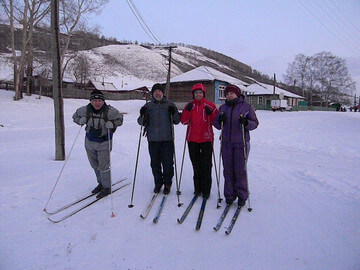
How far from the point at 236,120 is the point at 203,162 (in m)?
0.91

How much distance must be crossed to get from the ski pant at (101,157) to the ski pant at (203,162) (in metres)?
1.45

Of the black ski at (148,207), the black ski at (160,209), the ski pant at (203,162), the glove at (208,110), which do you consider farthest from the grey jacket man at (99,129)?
the glove at (208,110)

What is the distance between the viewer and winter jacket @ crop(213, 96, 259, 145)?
12.1 ft

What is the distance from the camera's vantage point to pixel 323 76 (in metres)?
53.9

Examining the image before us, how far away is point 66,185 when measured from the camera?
4617 millimetres

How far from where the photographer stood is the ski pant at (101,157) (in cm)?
397

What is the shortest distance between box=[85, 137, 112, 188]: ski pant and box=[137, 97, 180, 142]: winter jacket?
0.77m

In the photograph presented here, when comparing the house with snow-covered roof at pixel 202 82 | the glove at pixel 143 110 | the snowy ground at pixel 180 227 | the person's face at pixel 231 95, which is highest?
the house with snow-covered roof at pixel 202 82

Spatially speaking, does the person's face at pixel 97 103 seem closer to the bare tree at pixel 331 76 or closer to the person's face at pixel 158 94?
the person's face at pixel 158 94

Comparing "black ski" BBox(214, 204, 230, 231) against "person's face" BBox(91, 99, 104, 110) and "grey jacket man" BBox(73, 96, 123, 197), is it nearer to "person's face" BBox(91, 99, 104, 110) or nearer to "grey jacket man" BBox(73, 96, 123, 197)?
"grey jacket man" BBox(73, 96, 123, 197)

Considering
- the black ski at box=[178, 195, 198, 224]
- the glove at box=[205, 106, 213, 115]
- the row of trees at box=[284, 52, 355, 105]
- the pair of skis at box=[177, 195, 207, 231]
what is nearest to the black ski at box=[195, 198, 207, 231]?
the pair of skis at box=[177, 195, 207, 231]

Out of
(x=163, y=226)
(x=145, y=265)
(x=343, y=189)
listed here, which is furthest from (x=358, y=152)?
(x=145, y=265)

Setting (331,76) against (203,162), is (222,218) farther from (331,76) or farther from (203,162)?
(331,76)

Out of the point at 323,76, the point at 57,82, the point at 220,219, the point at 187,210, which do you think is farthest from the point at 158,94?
the point at 323,76
